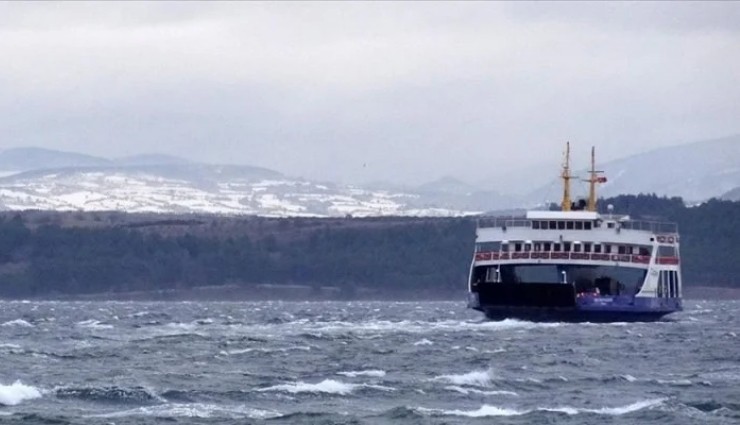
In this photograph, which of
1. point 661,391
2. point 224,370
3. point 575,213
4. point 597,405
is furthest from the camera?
point 575,213

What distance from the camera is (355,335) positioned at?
80312mm

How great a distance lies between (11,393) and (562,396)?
1297cm

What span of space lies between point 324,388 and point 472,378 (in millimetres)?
4979

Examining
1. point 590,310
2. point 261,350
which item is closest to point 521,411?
point 261,350

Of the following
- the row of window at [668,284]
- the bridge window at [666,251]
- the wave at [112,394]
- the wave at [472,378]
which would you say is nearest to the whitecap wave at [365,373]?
the wave at [472,378]

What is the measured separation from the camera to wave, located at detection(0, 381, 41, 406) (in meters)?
47.7

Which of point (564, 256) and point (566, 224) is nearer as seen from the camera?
point (564, 256)

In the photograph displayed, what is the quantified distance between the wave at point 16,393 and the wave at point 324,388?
5498 mm

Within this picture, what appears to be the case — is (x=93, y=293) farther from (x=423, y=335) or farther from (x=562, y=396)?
(x=562, y=396)

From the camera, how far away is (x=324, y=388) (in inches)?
2023

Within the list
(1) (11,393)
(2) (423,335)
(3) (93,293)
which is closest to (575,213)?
(2) (423,335)

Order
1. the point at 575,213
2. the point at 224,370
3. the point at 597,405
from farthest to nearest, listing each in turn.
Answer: the point at 575,213, the point at 224,370, the point at 597,405

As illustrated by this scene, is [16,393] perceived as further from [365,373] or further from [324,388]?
[365,373]

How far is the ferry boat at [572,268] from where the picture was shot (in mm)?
93312
